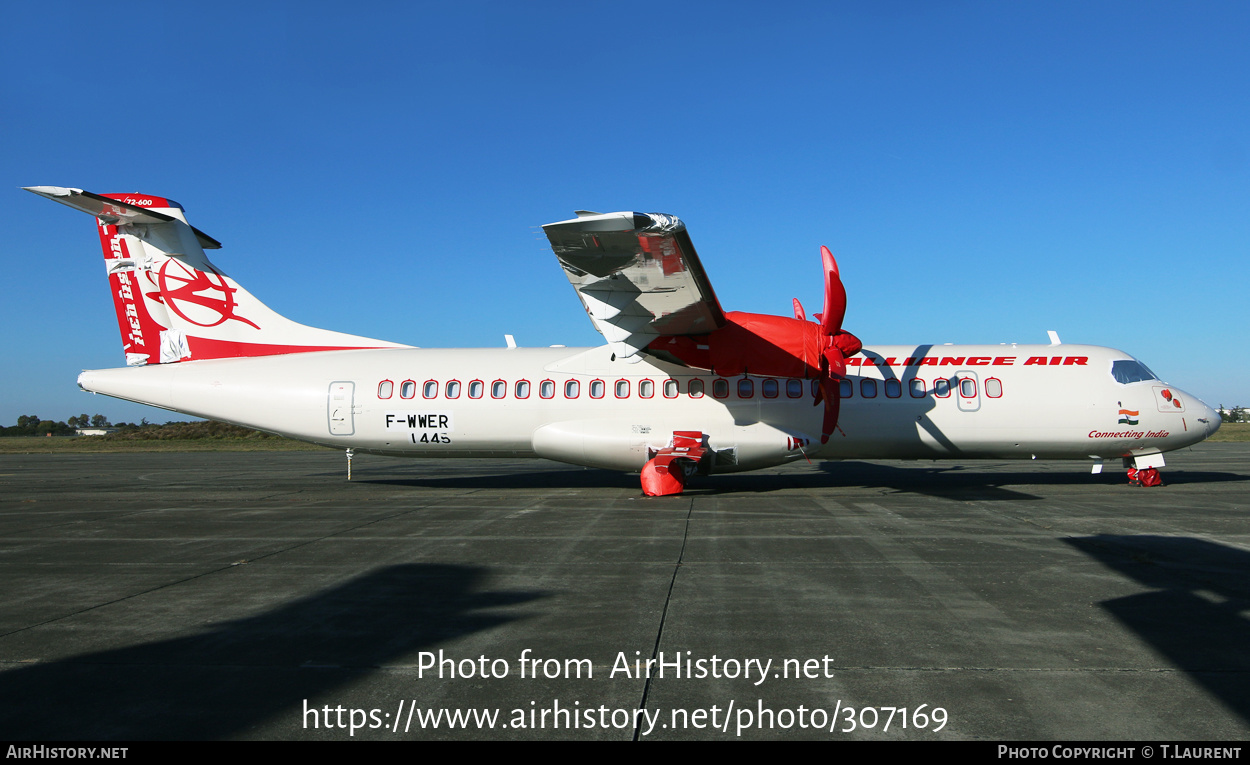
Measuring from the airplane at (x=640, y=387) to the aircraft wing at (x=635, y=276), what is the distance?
9cm

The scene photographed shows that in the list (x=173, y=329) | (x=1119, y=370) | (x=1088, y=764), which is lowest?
(x=1088, y=764)

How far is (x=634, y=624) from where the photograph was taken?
5.73 m

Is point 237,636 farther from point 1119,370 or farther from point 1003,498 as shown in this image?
point 1119,370

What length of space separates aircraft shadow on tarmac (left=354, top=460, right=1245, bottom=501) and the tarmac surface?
3.58 meters

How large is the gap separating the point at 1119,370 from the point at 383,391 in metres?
17.3

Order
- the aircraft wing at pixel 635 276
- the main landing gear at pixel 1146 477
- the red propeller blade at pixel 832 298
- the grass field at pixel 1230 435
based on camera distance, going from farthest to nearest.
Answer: the grass field at pixel 1230 435
the main landing gear at pixel 1146 477
the red propeller blade at pixel 832 298
the aircraft wing at pixel 635 276

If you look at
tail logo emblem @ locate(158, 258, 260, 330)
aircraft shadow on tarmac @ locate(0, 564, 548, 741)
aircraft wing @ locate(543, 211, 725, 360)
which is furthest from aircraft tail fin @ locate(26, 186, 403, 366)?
aircraft shadow on tarmac @ locate(0, 564, 548, 741)

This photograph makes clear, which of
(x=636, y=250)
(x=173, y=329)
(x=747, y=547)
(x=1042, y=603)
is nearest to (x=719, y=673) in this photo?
(x=1042, y=603)

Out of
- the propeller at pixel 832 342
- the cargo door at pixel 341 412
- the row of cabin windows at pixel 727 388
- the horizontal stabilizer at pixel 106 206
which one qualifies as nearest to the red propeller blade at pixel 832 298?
the propeller at pixel 832 342

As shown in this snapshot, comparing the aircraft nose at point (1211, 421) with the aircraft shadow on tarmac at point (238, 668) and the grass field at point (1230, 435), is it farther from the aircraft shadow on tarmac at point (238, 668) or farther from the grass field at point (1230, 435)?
the grass field at point (1230, 435)

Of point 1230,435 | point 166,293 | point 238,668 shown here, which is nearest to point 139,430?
point 166,293

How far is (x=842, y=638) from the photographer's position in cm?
534

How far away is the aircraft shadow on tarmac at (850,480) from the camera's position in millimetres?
16203

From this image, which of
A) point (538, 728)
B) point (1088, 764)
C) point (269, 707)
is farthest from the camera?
point (269, 707)
